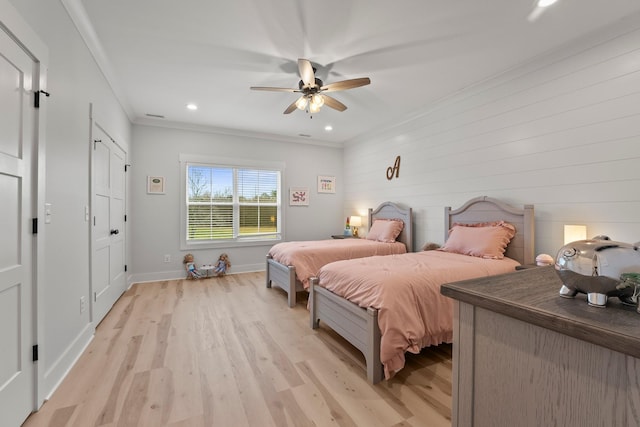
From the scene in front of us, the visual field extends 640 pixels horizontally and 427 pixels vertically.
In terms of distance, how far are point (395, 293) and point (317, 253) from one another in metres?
1.77

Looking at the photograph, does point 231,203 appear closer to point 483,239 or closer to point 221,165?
point 221,165

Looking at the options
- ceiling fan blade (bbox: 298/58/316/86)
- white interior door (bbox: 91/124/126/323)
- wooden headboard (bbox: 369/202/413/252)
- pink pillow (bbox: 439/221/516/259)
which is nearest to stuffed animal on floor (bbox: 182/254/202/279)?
white interior door (bbox: 91/124/126/323)

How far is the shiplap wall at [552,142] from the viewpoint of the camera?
2201 millimetres

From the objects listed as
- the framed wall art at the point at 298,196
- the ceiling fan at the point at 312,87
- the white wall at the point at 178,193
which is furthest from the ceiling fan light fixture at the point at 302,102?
the framed wall art at the point at 298,196

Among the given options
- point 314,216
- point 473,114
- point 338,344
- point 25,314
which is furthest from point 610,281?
point 314,216

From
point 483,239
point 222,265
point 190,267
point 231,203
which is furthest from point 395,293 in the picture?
point 231,203

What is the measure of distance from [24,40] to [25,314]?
151cm

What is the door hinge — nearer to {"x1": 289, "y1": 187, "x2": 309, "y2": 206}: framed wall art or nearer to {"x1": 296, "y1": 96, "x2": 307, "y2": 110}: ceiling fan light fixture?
{"x1": 296, "y1": 96, "x2": 307, "y2": 110}: ceiling fan light fixture

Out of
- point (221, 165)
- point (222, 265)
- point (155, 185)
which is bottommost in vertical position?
point (222, 265)

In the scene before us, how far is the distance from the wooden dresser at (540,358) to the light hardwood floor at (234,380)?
96cm

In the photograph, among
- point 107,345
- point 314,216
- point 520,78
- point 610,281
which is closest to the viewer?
point 610,281

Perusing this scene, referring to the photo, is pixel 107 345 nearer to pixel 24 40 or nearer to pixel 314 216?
pixel 24 40

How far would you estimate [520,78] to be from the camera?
2871 millimetres

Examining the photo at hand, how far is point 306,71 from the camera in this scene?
8.24 ft
